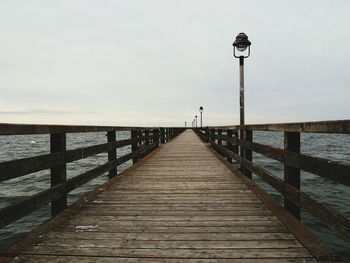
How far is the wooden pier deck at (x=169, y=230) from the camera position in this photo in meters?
2.87

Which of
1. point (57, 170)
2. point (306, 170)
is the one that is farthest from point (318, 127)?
point (57, 170)

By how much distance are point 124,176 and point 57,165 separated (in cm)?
325

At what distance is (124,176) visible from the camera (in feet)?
23.3

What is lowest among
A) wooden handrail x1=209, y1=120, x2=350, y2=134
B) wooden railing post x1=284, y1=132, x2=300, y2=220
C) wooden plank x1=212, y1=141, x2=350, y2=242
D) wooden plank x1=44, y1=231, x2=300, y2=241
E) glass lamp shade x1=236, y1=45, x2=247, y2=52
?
wooden plank x1=44, y1=231, x2=300, y2=241

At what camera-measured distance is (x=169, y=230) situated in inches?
139

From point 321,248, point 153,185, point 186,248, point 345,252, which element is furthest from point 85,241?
point 345,252

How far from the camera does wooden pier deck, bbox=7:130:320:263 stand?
287 centimetres

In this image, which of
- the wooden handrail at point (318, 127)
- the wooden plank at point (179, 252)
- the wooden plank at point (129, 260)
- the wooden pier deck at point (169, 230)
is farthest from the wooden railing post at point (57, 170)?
the wooden handrail at point (318, 127)

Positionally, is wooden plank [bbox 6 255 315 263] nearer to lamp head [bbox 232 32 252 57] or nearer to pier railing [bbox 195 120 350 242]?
pier railing [bbox 195 120 350 242]

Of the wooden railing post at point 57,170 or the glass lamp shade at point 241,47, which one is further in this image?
the glass lamp shade at point 241,47

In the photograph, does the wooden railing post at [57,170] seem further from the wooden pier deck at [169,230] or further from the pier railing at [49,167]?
the wooden pier deck at [169,230]

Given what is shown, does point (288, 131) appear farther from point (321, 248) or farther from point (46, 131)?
point (46, 131)

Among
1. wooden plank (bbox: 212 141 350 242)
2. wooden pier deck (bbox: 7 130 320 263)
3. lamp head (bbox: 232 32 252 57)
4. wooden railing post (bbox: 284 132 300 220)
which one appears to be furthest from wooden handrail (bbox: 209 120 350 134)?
lamp head (bbox: 232 32 252 57)

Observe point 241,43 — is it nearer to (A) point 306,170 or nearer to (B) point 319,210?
(A) point 306,170
